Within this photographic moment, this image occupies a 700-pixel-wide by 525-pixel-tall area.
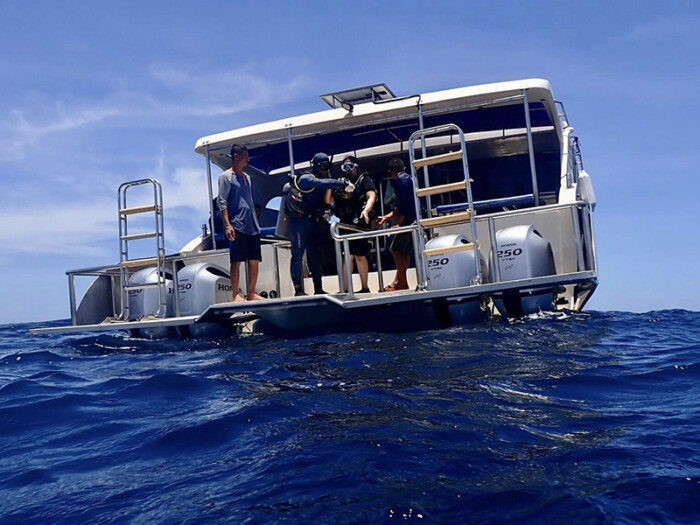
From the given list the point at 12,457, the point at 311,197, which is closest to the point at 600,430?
the point at 12,457

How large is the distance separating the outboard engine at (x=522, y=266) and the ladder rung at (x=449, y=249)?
377 millimetres

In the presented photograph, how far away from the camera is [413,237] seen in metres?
6.30

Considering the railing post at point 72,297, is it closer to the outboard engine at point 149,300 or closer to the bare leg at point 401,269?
the outboard engine at point 149,300

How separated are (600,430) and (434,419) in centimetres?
72

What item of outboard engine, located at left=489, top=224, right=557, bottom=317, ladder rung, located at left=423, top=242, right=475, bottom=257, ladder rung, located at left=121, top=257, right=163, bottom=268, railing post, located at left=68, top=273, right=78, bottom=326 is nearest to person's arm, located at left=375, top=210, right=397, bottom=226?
ladder rung, located at left=423, top=242, right=475, bottom=257

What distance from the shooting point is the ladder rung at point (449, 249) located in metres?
5.88

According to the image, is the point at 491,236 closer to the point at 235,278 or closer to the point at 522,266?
the point at 522,266

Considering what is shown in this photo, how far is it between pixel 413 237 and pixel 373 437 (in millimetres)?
3679

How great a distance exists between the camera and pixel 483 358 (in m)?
4.44

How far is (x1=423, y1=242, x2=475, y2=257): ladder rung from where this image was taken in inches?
231

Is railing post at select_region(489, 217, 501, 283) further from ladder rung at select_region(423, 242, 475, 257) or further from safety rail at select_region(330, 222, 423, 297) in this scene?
safety rail at select_region(330, 222, 423, 297)

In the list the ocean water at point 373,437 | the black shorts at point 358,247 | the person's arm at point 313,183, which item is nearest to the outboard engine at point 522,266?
the ocean water at point 373,437

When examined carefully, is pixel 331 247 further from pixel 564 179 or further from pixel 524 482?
pixel 524 482

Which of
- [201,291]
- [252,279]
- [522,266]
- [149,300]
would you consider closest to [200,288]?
[201,291]
